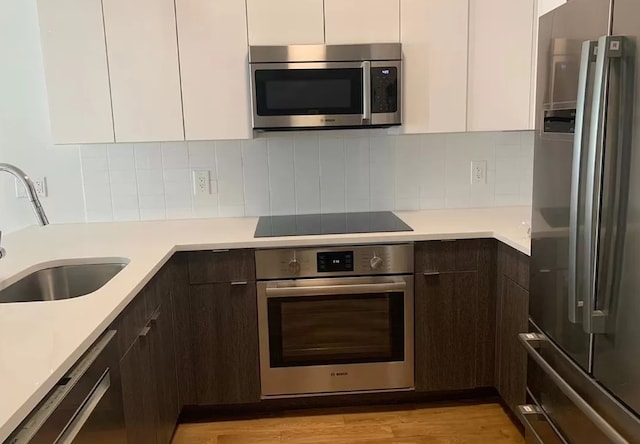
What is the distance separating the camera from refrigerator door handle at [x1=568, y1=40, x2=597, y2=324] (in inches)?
57.1

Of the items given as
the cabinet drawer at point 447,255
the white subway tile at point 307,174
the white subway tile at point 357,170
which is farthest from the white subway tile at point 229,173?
the cabinet drawer at point 447,255

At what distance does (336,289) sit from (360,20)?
4.06ft

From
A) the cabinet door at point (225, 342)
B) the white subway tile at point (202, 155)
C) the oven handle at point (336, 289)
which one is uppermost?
the white subway tile at point (202, 155)

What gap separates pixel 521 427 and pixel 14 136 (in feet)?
9.34

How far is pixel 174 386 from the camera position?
2473 mm

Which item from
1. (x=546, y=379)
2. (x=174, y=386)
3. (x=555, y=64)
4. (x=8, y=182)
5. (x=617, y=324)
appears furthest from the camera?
(x=8, y=182)

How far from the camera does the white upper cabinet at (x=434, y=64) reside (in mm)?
2682

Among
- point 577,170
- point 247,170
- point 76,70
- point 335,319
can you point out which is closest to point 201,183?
point 247,170

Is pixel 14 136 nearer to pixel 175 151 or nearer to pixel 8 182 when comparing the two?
pixel 8 182

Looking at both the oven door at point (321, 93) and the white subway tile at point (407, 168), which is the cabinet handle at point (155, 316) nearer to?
the oven door at point (321, 93)

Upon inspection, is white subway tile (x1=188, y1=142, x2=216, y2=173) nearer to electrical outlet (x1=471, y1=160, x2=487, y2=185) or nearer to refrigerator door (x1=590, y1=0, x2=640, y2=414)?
electrical outlet (x1=471, y1=160, x2=487, y2=185)

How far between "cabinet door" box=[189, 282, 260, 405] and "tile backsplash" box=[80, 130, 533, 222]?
654 millimetres

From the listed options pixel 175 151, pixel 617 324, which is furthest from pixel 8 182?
pixel 617 324

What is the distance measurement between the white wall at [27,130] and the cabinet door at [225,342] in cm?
98
